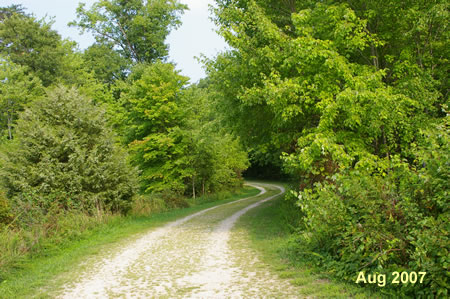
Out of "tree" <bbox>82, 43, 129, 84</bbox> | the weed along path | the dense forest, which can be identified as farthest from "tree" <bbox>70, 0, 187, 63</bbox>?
the weed along path

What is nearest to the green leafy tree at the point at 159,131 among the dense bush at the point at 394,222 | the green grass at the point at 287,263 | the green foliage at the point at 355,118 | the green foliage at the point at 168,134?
the green foliage at the point at 168,134

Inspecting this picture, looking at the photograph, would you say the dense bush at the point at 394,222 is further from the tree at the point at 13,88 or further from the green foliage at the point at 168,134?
the tree at the point at 13,88

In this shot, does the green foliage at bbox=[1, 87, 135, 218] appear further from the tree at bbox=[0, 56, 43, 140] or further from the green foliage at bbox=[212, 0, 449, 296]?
the tree at bbox=[0, 56, 43, 140]

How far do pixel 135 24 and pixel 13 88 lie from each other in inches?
776

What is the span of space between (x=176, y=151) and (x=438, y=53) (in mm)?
15545

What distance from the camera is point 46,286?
633 centimetres

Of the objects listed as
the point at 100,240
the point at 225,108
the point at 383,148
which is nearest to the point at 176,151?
the point at 225,108

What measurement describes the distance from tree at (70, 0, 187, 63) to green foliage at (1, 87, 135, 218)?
91.3 ft

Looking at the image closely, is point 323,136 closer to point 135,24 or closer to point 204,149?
point 204,149

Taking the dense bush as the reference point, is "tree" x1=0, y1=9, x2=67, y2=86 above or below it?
above

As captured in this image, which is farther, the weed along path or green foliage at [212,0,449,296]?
the weed along path

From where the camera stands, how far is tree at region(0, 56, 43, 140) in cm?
2375

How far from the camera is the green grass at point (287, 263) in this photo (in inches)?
207

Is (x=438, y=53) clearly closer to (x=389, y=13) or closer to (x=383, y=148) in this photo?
(x=389, y=13)
